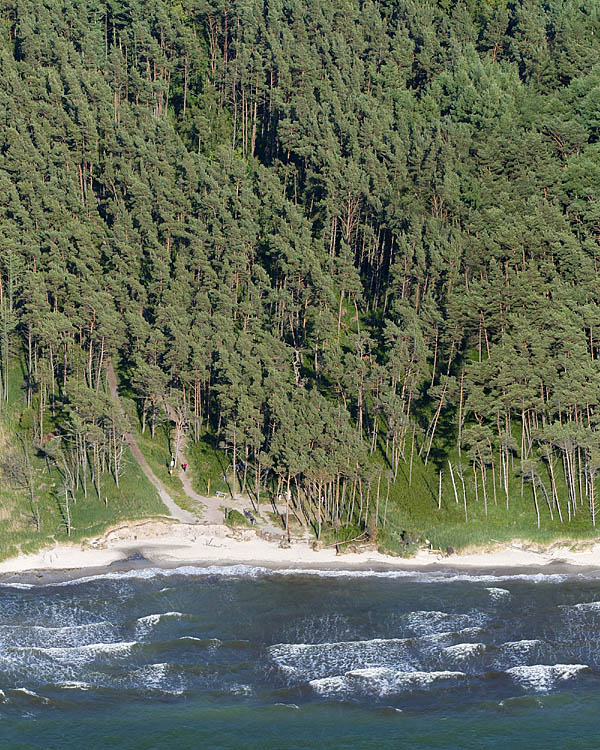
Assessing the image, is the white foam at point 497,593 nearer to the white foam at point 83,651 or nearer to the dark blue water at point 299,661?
the dark blue water at point 299,661

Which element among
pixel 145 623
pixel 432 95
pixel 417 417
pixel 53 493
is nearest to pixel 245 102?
pixel 432 95

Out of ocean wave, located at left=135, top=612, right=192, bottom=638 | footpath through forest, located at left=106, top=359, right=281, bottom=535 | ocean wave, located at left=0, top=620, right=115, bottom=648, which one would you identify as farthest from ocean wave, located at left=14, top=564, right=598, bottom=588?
ocean wave, located at left=0, top=620, right=115, bottom=648

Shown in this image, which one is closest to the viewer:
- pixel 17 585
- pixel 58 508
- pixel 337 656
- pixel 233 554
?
pixel 337 656

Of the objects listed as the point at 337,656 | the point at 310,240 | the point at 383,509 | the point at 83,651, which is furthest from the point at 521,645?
the point at 310,240

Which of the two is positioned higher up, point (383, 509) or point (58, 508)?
point (58, 508)

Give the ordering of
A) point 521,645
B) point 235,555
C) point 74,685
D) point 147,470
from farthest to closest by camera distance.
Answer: point 147,470 < point 235,555 < point 521,645 < point 74,685

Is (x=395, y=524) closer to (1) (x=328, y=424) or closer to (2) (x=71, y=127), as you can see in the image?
(1) (x=328, y=424)

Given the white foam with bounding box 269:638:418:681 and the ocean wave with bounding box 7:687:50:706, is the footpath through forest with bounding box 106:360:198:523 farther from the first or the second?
the ocean wave with bounding box 7:687:50:706

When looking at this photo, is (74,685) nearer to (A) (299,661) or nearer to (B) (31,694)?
(B) (31,694)
